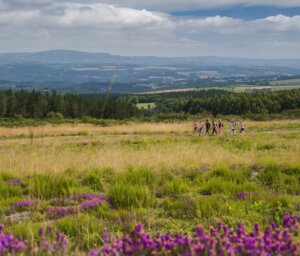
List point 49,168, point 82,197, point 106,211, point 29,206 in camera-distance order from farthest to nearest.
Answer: point 49,168 → point 82,197 → point 29,206 → point 106,211

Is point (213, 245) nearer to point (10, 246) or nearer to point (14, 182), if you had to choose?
point (10, 246)

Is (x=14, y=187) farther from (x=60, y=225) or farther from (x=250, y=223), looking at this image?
(x=250, y=223)

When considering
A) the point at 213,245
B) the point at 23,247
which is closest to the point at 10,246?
the point at 23,247

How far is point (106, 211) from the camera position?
6.20 meters

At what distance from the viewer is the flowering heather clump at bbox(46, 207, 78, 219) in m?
6.06

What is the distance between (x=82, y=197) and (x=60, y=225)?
183 centimetres

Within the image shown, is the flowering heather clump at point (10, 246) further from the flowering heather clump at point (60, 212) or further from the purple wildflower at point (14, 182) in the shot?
the purple wildflower at point (14, 182)

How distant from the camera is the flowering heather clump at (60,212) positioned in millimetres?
6061

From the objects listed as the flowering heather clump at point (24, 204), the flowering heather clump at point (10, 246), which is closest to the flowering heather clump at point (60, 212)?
the flowering heather clump at point (24, 204)

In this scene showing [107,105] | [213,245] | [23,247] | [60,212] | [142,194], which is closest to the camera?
[213,245]

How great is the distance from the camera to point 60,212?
20.1 feet

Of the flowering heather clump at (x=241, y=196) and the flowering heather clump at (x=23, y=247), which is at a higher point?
the flowering heather clump at (x=23, y=247)

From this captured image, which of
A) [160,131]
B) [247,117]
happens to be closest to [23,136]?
[160,131]

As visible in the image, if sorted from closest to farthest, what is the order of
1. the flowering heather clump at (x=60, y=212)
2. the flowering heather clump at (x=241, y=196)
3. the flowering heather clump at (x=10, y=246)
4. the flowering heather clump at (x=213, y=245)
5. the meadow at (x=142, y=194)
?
the flowering heather clump at (x=213, y=245)
the flowering heather clump at (x=10, y=246)
the meadow at (x=142, y=194)
the flowering heather clump at (x=60, y=212)
the flowering heather clump at (x=241, y=196)
